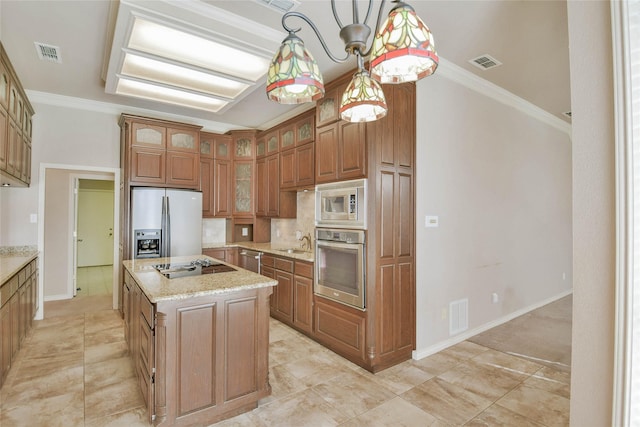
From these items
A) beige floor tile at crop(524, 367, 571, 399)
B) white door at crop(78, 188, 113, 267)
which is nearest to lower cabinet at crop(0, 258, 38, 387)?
beige floor tile at crop(524, 367, 571, 399)

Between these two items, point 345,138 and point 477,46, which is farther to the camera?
point 345,138

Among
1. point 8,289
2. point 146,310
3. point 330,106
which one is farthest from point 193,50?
point 8,289

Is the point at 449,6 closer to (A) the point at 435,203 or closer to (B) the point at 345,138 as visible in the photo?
(B) the point at 345,138

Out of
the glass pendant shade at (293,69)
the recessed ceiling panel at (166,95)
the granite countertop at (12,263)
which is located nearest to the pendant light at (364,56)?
the glass pendant shade at (293,69)

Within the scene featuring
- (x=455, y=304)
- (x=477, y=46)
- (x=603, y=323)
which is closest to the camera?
(x=603, y=323)

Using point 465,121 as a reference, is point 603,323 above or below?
below

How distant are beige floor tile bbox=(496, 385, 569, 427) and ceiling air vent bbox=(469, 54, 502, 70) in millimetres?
3039

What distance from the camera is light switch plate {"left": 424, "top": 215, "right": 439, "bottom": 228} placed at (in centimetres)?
315

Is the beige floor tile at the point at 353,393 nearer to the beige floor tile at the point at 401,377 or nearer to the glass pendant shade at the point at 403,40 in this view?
the beige floor tile at the point at 401,377

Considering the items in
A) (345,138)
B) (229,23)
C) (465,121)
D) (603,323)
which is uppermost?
(229,23)

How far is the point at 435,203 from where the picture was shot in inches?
127

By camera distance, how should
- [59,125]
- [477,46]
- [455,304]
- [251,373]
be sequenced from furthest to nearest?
[59,125], [455,304], [477,46], [251,373]

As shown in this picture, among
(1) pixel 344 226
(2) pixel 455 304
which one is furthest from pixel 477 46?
(2) pixel 455 304

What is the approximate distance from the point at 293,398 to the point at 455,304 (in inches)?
79.4
